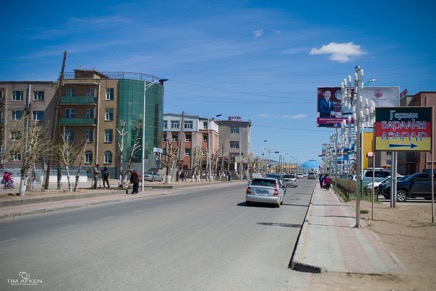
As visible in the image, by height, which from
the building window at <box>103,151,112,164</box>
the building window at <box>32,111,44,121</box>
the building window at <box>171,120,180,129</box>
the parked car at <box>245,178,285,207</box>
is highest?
the building window at <box>171,120,180,129</box>

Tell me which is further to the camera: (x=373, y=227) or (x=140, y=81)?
(x=140, y=81)

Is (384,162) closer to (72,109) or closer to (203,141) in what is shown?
(203,141)

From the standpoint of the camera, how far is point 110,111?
69.6 m

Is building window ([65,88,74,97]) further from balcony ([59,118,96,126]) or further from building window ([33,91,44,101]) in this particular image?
balcony ([59,118,96,126])

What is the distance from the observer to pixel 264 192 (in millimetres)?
23141

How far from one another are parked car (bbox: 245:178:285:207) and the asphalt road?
281 inches

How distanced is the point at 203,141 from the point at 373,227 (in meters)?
92.7

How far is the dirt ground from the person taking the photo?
7266 millimetres

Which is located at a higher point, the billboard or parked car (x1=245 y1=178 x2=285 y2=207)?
the billboard

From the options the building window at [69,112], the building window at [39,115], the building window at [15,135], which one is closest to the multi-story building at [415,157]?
the building window at [69,112]

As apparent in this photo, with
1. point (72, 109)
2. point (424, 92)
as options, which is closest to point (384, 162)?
point (424, 92)

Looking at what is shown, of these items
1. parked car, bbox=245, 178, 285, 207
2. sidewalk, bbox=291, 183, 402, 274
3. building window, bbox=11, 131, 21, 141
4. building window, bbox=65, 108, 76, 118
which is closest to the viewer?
sidewalk, bbox=291, 183, 402, 274

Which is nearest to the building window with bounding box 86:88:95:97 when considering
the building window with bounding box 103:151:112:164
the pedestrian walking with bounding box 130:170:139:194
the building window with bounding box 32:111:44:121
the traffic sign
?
the building window with bounding box 32:111:44:121

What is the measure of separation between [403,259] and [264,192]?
13.8 metres
